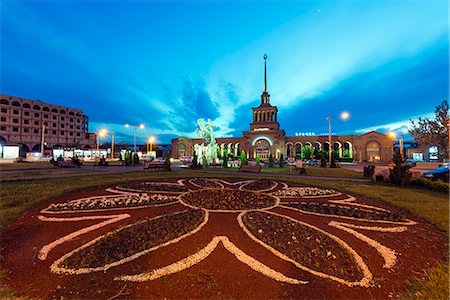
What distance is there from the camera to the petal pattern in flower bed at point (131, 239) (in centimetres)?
381

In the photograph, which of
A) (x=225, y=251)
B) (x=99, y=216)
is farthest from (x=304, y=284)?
(x=99, y=216)

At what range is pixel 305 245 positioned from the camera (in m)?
4.51

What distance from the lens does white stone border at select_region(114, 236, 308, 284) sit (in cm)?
334

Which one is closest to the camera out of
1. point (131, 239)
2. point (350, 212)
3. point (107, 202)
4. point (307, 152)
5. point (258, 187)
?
point (131, 239)

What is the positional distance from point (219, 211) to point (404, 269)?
495 centimetres

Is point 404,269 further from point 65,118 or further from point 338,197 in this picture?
point 65,118

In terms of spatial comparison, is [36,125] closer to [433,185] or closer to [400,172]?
[400,172]

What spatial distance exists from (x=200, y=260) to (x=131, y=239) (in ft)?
6.48

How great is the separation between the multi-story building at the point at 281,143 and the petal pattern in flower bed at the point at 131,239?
43.7 m

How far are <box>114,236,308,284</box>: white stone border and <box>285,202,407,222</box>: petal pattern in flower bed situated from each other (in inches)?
166

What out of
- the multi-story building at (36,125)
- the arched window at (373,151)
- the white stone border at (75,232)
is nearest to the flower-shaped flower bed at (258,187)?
the white stone border at (75,232)

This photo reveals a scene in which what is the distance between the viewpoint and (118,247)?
4312 mm

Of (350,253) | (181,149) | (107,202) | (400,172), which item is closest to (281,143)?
(181,149)

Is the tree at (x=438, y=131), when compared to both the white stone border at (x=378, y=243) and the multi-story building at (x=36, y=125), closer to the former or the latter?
the white stone border at (x=378, y=243)
